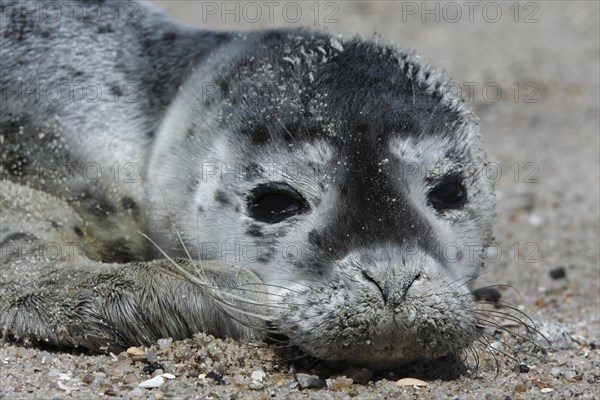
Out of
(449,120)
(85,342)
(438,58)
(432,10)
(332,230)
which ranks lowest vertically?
(85,342)

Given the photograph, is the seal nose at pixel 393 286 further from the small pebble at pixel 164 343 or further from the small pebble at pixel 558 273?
the small pebble at pixel 558 273

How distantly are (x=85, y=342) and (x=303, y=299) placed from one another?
2.98 feet

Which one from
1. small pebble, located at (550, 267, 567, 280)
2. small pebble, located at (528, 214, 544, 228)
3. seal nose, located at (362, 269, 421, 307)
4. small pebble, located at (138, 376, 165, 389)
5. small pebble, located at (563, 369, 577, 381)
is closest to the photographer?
seal nose, located at (362, 269, 421, 307)

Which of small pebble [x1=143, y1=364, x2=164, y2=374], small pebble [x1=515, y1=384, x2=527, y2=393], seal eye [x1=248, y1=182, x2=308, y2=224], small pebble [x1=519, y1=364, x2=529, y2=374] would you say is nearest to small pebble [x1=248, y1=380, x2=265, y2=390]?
small pebble [x1=143, y1=364, x2=164, y2=374]

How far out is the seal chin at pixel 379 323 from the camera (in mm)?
3072

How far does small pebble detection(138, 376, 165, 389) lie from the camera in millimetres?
3224

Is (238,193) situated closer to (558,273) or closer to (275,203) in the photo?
(275,203)

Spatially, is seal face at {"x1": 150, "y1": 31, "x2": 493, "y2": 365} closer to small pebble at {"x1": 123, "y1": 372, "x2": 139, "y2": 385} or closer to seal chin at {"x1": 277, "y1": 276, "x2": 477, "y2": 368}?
seal chin at {"x1": 277, "y1": 276, "x2": 477, "y2": 368}

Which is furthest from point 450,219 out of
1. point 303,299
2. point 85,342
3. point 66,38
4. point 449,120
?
point 66,38

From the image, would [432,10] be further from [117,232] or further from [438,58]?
[117,232]

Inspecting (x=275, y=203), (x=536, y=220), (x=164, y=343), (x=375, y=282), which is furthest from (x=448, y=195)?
(x=536, y=220)

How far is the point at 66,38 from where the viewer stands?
4660mm

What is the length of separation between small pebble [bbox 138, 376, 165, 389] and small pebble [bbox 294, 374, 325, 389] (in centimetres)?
46

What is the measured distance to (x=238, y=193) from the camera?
12.1ft
